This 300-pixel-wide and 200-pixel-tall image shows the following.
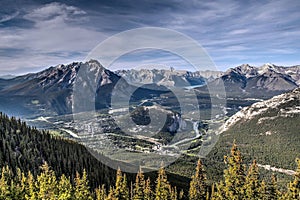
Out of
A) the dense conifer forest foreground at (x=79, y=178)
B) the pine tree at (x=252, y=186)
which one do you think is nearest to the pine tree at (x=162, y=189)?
the dense conifer forest foreground at (x=79, y=178)

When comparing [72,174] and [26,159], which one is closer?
[26,159]

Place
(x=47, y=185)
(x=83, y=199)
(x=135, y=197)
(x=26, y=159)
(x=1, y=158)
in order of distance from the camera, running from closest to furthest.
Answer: (x=47, y=185) < (x=83, y=199) < (x=135, y=197) < (x=1, y=158) < (x=26, y=159)

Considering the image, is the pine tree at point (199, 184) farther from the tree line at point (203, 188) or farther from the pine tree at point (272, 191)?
the pine tree at point (272, 191)

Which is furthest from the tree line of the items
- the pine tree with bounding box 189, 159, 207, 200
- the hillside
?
the hillside

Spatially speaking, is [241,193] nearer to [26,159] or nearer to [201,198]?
[201,198]

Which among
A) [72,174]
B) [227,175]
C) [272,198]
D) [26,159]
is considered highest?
[227,175]

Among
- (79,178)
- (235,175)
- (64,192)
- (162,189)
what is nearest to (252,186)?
(235,175)

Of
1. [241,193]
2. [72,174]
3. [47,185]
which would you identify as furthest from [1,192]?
[72,174]

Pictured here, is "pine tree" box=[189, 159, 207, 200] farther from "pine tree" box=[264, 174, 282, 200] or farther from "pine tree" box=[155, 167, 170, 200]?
"pine tree" box=[264, 174, 282, 200]

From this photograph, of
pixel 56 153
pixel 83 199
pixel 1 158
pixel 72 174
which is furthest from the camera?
pixel 56 153
